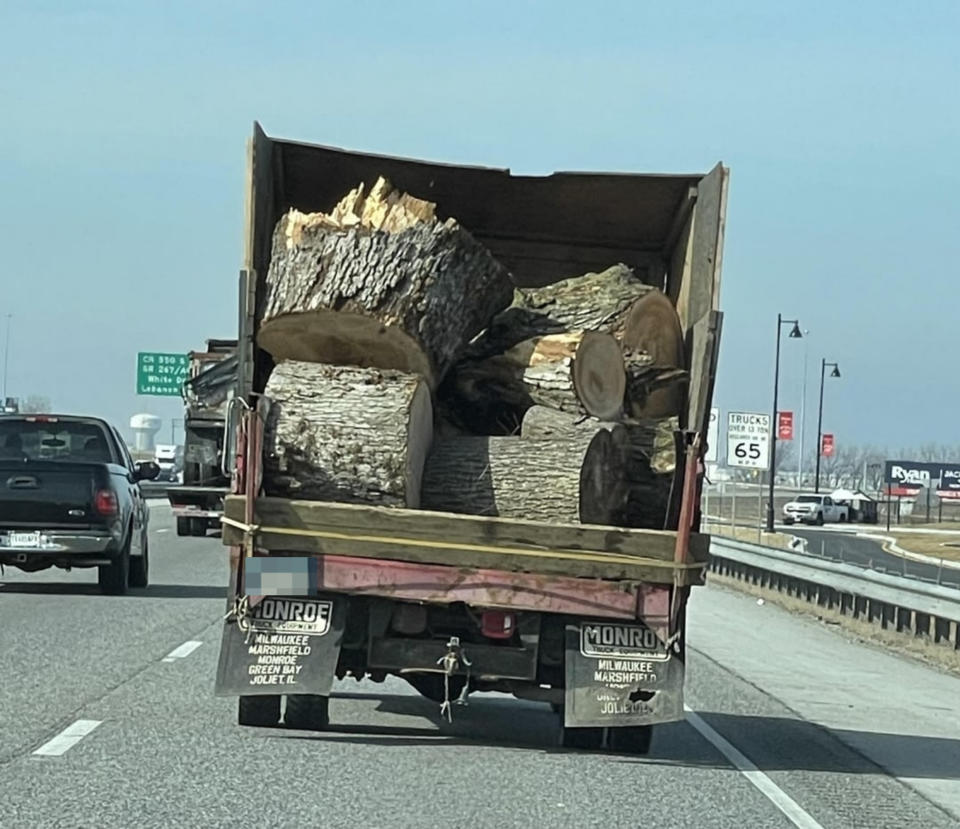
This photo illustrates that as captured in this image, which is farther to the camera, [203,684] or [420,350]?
[203,684]

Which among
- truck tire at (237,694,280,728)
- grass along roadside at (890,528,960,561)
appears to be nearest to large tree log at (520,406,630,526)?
truck tire at (237,694,280,728)

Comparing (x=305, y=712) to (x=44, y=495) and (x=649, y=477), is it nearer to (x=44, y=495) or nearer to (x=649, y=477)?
(x=649, y=477)

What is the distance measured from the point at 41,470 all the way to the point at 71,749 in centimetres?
1016

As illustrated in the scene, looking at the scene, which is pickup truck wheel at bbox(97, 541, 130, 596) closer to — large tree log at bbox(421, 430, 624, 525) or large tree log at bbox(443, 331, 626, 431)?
large tree log at bbox(443, 331, 626, 431)

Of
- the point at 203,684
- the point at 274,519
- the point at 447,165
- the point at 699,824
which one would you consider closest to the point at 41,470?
the point at 203,684

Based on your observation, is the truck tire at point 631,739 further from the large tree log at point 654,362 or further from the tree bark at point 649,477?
the large tree log at point 654,362

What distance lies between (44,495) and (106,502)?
2.14 feet

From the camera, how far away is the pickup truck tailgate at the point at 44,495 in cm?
1925

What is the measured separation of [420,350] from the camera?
1052 cm

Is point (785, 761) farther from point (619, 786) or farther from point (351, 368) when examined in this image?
point (351, 368)

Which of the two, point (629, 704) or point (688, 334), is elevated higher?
point (688, 334)

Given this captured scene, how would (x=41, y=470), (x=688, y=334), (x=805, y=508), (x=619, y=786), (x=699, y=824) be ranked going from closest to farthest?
1. (x=699, y=824)
2. (x=619, y=786)
3. (x=688, y=334)
4. (x=41, y=470)
5. (x=805, y=508)

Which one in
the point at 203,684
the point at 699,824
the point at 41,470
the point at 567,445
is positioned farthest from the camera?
the point at 41,470

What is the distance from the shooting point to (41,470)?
19.4 metres
